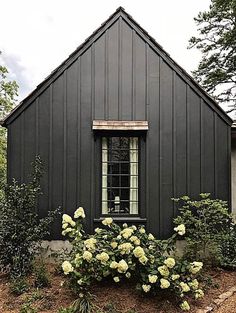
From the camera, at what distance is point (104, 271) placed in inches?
206

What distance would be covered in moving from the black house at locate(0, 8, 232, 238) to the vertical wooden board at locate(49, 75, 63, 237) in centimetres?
2

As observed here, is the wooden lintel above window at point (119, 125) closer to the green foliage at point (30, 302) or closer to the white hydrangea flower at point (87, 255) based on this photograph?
the white hydrangea flower at point (87, 255)

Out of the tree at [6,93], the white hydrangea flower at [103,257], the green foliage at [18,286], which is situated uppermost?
the tree at [6,93]

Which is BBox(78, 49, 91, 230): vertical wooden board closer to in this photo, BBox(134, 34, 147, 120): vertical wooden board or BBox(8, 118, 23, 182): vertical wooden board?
BBox(134, 34, 147, 120): vertical wooden board

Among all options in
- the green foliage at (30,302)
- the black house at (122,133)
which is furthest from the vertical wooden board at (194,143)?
the green foliage at (30,302)

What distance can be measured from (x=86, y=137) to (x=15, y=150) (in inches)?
61.8

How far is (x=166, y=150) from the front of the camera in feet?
23.6

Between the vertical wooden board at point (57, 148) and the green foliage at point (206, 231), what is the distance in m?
2.53

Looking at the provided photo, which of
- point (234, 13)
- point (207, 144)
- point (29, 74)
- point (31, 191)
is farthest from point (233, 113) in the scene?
point (31, 191)

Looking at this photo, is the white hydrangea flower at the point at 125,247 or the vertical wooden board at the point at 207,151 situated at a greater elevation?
the vertical wooden board at the point at 207,151

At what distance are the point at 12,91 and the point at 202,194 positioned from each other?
1512 cm

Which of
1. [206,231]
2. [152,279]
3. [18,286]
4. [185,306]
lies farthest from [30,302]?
[206,231]

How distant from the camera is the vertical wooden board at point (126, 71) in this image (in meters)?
7.20

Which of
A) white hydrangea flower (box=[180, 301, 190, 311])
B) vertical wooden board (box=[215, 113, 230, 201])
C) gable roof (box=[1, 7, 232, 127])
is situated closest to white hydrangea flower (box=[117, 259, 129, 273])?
white hydrangea flower (box=[180, 301, 190, 311])
